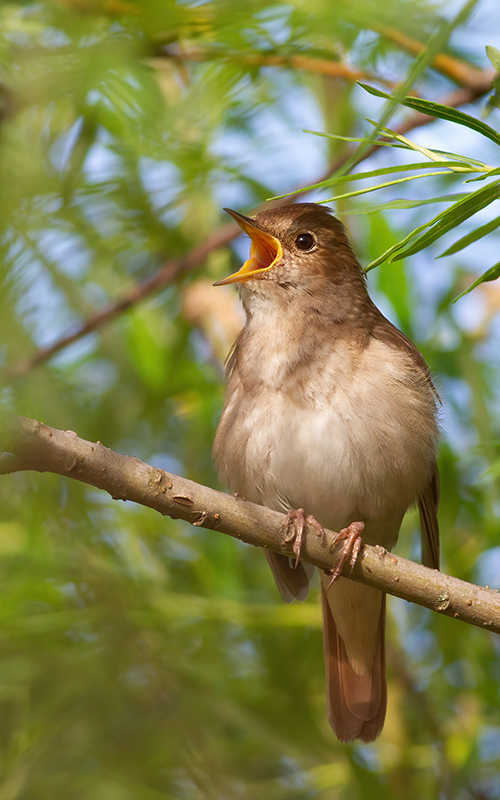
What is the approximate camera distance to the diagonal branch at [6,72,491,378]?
3297 mm

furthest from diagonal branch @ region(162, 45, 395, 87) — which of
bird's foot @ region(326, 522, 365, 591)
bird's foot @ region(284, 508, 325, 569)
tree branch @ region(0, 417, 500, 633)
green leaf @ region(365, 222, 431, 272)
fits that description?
bird's foot @ region(326, 522, 365, 591)

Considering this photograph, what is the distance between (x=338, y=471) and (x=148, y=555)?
3.26 ft

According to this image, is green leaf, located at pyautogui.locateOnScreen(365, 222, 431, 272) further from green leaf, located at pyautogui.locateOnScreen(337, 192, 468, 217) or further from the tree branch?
the tree branch

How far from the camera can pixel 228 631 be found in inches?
143

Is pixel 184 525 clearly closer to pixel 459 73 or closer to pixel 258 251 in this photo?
pixel 258 251

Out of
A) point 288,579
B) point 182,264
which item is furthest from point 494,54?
point 288,579

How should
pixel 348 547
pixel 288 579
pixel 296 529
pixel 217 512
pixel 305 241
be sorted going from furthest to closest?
pixel 305 241 → pixel 288 579 → pixel 348 547 → pixel 296 529 → pixel 217 512

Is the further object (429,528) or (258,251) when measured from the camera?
(258,251)

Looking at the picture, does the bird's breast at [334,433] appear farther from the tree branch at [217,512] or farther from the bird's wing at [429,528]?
the tree branch at [217,512]

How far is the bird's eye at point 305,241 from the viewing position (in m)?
3.66

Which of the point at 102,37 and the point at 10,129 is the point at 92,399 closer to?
the point at 10,129

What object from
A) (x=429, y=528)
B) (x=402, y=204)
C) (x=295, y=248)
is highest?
(x=295, y=248)

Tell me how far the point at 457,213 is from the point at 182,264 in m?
2.26

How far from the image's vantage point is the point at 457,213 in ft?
5.38
